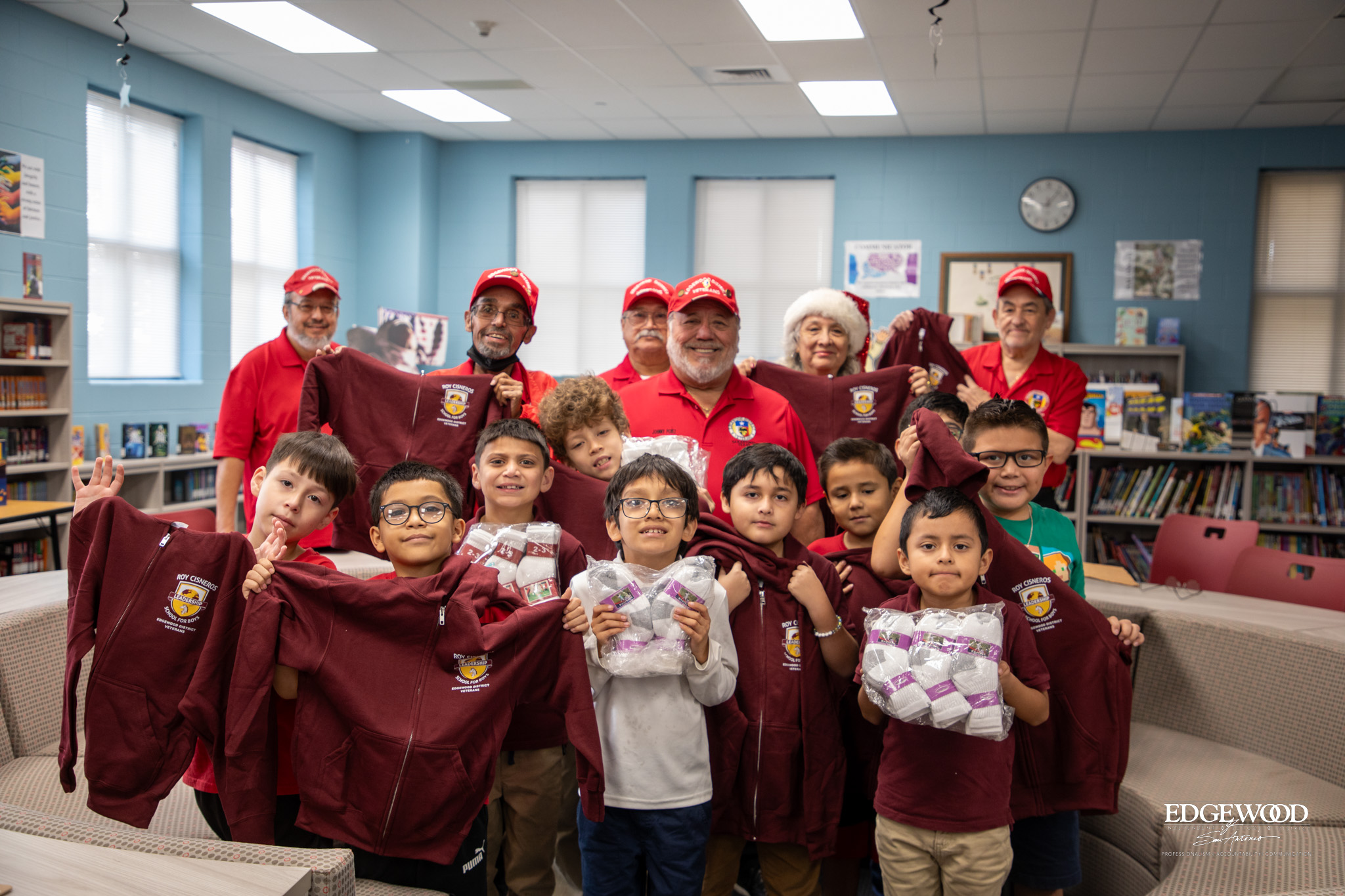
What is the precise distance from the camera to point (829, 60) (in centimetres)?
607

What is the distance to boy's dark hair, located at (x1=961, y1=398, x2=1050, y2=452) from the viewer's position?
226 cm

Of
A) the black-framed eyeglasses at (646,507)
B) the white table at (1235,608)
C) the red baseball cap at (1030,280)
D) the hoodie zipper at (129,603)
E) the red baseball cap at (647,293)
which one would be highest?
the red baseball cap at (1030,280)

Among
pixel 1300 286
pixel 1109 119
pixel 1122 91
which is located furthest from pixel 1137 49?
pixel 1300 286

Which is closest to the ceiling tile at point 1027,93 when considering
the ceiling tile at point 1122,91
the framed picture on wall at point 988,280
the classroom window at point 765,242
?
the ceiling tile at point 1122,91

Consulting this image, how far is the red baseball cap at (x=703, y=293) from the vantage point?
9.30 ft

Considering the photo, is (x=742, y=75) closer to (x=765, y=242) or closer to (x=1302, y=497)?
(x=765, y=242)

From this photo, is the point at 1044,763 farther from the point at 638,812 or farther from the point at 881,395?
the point at 881,395

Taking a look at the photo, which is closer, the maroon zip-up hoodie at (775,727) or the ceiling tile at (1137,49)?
the maroon zip-up hoodie at (775,727)

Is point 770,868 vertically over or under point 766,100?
under

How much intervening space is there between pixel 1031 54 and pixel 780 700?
17.4ft

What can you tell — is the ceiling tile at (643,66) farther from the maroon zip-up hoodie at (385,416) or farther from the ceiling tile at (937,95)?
the maroon zip-up hoodie at (385,416)

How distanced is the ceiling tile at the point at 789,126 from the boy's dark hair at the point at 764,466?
6.07 metres

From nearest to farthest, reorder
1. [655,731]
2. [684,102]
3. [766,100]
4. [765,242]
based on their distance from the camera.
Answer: [655,731], [766,100], [684,102], [765,242]

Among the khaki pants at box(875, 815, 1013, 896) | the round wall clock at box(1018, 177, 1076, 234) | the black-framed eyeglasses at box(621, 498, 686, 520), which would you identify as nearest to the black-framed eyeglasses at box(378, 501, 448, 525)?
the black-framed eyeglasses at box(621, 498, 686, 520)
